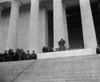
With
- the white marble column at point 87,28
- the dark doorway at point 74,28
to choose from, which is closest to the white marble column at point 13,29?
the white marble column at point 87,28

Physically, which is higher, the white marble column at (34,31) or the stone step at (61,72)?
the white marble column at (34,31)

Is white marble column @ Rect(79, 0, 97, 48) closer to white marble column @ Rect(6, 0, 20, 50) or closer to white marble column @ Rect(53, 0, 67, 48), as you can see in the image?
white marble column @ Rect(53, 0, 67, 48)

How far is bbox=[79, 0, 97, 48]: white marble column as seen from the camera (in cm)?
2151

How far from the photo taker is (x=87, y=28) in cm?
2267

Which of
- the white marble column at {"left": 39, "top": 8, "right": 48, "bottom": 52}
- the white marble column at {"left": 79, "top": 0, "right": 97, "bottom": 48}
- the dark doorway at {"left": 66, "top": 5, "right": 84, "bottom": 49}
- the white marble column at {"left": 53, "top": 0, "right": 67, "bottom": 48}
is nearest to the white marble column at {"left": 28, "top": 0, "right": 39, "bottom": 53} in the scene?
the white marble column at {"left": 53, "top": 0, "right": 67, "bottom": 48}

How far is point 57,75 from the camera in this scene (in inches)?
404

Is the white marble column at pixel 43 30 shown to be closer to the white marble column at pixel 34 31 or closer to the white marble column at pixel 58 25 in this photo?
the white marble column at pixel 34 31

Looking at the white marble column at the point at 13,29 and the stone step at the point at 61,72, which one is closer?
the stone step at the point at 61,72

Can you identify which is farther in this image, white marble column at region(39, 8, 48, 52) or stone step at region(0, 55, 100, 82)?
white marble column at region(39, 8, 48, 52)

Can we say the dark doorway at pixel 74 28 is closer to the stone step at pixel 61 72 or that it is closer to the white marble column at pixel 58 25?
the white marble column at pixel 58 25

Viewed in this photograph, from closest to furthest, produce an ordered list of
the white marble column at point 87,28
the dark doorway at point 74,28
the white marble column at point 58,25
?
the white marble column at point 87,28
the white marble column at point 58,25
the dark doorway at point 74,28

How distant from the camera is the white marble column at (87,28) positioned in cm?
2151

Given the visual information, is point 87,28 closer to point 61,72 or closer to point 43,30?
point 43,30

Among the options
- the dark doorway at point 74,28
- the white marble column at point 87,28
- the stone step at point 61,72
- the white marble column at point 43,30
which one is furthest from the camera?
the dark doorway at point 74,28
